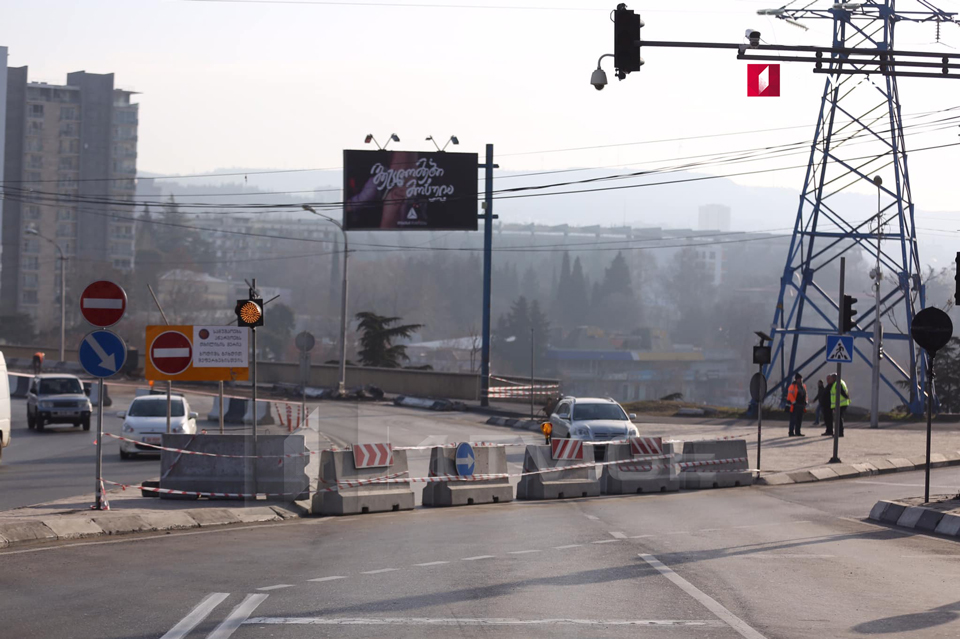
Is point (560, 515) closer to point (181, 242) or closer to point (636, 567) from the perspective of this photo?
point (636, 567)

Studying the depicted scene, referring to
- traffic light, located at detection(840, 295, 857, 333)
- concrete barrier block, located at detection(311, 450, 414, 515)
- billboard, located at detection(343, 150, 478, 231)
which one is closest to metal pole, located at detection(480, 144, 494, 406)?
billboard, located at detection(343, 150, 478, 231)

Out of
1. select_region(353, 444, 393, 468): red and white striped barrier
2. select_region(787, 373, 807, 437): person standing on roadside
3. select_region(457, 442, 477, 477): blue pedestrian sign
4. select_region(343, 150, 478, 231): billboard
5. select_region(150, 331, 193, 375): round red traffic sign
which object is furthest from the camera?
select_region(343, 150, 478, 231): billboard

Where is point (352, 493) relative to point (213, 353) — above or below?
below

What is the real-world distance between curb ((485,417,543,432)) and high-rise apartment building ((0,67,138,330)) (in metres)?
113

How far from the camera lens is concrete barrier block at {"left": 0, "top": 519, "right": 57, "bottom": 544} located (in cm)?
1177

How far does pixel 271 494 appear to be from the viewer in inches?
629

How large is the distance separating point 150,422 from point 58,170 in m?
133

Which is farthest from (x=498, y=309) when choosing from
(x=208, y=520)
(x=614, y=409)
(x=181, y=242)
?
(x=208, y=520)

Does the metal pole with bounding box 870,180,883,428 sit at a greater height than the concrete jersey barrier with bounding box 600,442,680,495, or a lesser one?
greater

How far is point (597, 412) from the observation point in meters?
25.3

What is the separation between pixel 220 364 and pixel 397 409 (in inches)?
1066

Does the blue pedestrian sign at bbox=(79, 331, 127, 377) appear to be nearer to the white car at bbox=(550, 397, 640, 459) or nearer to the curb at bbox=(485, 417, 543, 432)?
the white car at bbox=(550, 397, 640, 459)

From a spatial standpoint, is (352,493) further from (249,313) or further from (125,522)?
(125,522)

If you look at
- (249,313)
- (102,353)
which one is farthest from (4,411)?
(102,353)
